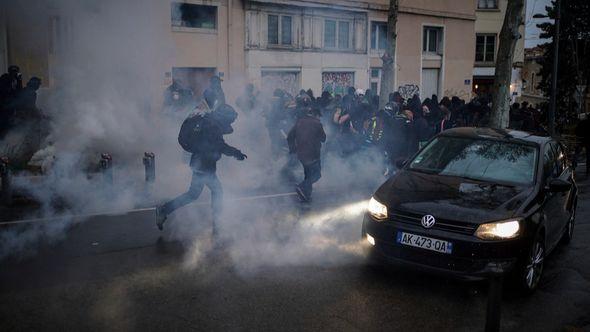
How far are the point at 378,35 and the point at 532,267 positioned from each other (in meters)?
19.8

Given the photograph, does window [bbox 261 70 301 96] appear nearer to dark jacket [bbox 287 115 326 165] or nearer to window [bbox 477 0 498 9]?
dark jacket [bbox 287 115 326 165]

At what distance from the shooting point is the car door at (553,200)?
5668mm

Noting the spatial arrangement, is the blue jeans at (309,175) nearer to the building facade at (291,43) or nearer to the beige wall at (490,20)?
the building facade at (291,43)

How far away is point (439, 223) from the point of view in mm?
5035

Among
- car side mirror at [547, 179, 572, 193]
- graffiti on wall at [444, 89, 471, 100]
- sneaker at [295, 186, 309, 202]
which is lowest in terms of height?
sneaker at [295, 186, 309, 202]

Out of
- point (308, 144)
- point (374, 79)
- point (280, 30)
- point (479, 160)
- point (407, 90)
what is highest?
point (280, 30)

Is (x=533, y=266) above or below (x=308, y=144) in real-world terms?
below

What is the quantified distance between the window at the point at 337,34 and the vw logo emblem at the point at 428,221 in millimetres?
17379

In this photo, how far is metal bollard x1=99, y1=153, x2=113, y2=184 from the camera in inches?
352

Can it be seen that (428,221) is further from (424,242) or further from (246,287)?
(246,287)

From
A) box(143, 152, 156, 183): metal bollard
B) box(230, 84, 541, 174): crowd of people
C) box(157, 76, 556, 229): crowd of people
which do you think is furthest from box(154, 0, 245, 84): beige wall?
box(143, 152, 156, 183): metal bollard

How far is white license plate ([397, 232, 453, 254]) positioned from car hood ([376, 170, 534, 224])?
0.72ft

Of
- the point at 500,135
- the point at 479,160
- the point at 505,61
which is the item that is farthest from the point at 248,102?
the point at 479,160

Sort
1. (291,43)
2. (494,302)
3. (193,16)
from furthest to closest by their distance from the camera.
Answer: (291,43) → (193,16) → (494,302)
